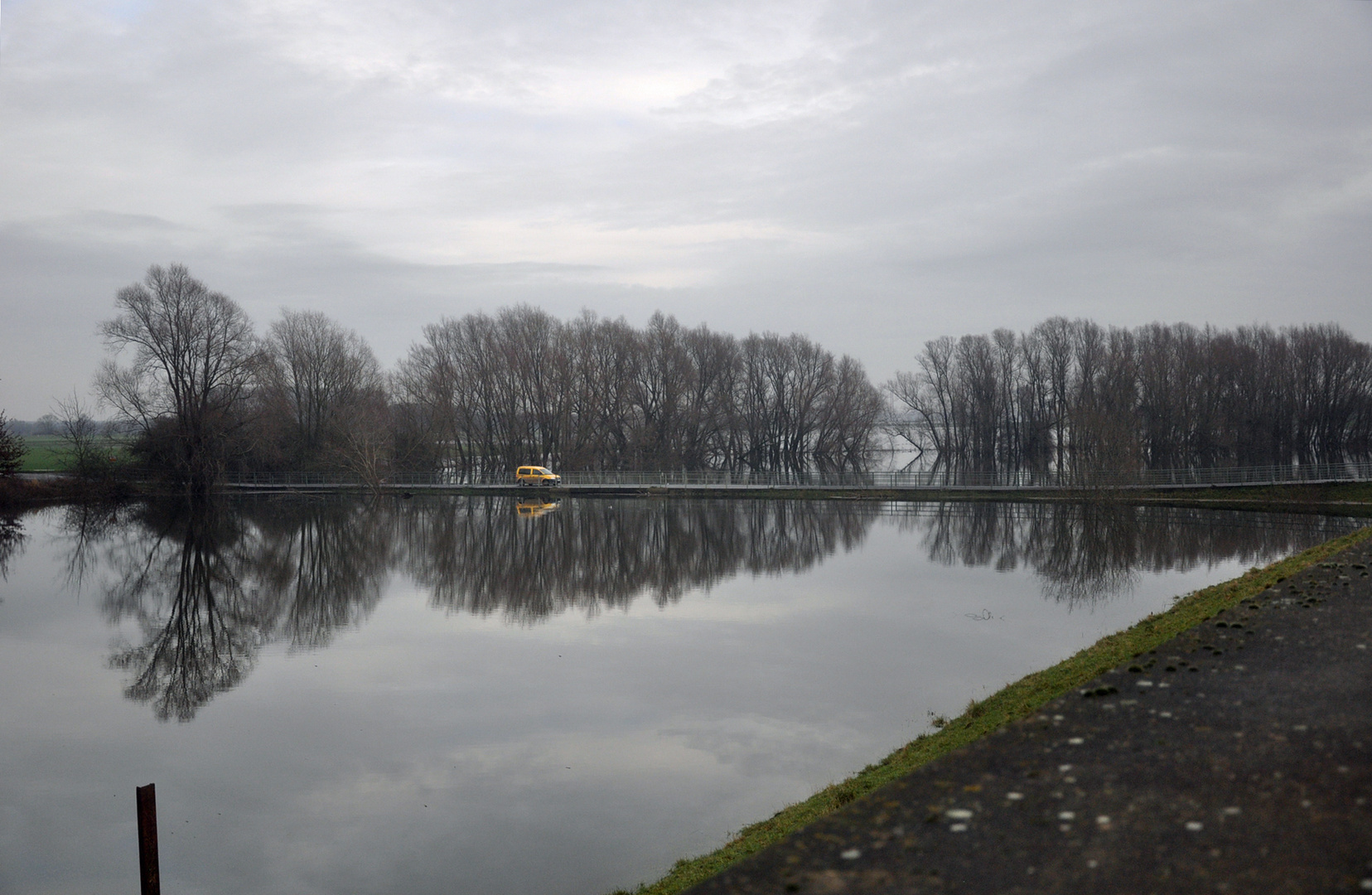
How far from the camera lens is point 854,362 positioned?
92.3 metres

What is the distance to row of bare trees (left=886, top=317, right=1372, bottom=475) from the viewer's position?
73000 mm

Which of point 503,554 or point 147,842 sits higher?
point 503,554

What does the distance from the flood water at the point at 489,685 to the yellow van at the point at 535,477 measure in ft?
101

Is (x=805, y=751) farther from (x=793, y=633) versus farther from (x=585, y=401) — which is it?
(x=585, y=401)

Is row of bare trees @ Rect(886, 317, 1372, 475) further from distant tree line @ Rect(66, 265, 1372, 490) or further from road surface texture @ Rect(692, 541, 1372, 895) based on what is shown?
road surface texture @ Rect(692, 541, 1372, 895)

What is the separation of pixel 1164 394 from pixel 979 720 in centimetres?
7136

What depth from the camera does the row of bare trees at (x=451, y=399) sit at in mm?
61750

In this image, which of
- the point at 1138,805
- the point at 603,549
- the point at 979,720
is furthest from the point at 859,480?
the point at 1138,805

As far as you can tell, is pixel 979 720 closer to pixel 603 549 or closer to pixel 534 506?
pixel 603 549

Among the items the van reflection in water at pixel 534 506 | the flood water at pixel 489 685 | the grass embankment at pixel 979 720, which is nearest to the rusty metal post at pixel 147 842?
the flood water at pixel 489 685

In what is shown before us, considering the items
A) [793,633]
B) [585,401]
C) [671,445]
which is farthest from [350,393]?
[793,633]

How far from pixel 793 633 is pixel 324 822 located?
1032 cm

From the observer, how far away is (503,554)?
31.3 m

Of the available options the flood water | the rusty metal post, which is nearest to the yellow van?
the flood water
